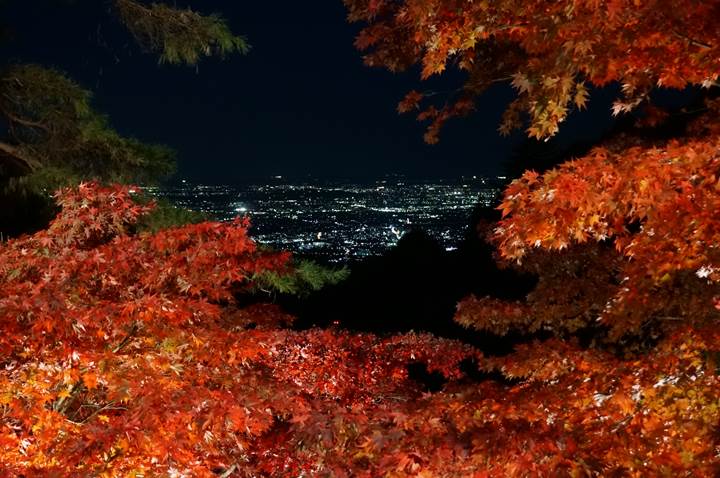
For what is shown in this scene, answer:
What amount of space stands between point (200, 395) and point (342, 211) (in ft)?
219

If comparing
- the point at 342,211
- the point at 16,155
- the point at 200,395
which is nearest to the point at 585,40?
the point at 200,395

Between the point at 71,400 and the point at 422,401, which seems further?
the point at 422,401

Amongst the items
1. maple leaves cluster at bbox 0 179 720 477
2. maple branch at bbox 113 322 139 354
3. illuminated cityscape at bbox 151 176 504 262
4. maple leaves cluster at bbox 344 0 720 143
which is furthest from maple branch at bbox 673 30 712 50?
illuminated cityscape at bbox 151 176 504 262

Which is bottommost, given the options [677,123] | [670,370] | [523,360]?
[523,360]

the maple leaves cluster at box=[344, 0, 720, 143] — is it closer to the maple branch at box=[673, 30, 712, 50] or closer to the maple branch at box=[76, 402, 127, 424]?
the maple branch at box=[673, 30, 712, 50]

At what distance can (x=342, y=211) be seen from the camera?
70875 millimetres

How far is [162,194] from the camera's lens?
8.88m

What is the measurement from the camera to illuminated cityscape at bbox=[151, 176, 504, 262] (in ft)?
133

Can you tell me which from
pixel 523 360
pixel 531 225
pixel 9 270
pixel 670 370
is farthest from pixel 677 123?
pixel 9 270

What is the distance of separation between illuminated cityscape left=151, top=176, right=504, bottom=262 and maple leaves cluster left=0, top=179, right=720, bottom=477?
19277 mm

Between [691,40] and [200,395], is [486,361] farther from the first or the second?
[691,40]

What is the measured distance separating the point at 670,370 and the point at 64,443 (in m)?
4.45

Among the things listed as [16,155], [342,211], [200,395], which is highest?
[16,155]

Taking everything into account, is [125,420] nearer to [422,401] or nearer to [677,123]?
[422,401]
